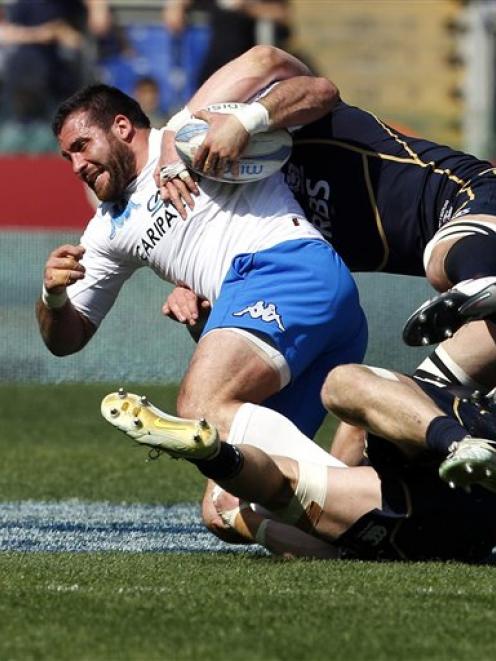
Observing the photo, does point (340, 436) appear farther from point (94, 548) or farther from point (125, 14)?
point (125, 14)

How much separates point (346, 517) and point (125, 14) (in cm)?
1276

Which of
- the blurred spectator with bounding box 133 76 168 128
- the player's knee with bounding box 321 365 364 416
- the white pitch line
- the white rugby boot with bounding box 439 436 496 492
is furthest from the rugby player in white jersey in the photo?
the blurred spectator with bounding box 133 76 168 128

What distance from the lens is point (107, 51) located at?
16891 mm

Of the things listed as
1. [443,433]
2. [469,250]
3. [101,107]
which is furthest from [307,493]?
[101,107]

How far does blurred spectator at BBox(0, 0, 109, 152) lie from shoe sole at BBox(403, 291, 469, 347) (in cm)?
1106

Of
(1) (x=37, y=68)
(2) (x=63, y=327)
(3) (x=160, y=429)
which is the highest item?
(3) (x=160, y=429)

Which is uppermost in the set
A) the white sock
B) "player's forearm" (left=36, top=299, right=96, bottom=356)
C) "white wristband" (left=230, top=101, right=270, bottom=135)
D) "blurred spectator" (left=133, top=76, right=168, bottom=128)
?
"white wristband" (left=230, top=101, right=270, bottom=135)

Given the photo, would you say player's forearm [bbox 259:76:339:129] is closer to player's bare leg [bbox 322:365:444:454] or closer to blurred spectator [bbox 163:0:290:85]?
player's bare leg [bbox 322:365:444:454]

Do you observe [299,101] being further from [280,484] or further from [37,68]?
[37,68]

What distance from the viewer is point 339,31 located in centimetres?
2058

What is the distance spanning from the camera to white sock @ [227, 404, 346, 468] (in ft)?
19.1

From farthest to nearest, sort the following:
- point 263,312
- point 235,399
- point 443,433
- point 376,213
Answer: point 376,213, point 263,312, point 235,399, point 443,433

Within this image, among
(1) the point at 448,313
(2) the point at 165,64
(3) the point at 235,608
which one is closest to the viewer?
(3) the point at 235,608

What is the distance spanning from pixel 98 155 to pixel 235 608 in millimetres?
2504
